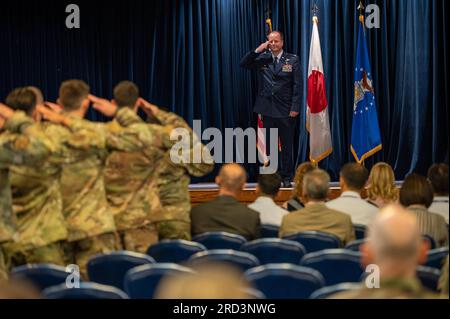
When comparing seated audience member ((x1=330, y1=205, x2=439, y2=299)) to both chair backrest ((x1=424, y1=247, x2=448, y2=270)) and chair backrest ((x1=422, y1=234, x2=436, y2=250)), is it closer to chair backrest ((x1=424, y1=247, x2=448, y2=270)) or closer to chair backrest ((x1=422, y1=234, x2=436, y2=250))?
chair backrest ((x1=424, y1=247, x2=448, y2=270))

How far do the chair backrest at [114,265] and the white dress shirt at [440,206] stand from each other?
2.37 metres

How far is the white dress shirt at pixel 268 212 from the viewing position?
6168 millimetres

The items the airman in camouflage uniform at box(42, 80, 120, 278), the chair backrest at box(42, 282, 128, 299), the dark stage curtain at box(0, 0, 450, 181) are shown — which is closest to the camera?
the chair backrest at box(42, 282, 128, 299)

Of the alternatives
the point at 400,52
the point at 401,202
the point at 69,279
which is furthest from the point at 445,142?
the point at 69,279

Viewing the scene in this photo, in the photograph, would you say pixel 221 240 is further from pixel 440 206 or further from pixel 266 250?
pixel 440 206

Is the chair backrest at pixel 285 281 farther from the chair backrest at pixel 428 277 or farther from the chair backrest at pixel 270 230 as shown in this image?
the chair backrest at pixel 270 230

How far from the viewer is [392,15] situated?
34.1 feet

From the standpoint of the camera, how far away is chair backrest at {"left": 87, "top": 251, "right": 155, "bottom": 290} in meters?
4.48

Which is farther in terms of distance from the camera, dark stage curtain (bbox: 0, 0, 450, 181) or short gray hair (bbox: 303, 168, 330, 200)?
dark stage curtain (bbox: 0, 0, 450, 181)

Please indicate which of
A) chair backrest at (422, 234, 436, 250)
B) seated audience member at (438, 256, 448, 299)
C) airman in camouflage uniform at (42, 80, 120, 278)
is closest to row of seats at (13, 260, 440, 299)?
seated audience member at (438, 256, 448, 299)

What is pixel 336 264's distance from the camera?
4.45 m

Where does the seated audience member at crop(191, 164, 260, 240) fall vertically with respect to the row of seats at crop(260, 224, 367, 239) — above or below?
above

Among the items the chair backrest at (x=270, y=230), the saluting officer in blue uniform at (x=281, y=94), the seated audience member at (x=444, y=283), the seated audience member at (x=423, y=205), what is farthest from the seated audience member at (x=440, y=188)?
the saluting officer in blue uniform at (x=281, y=94)

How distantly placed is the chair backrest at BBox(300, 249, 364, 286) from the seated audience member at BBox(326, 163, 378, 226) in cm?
153
